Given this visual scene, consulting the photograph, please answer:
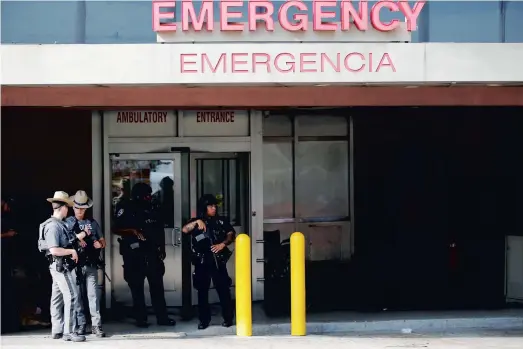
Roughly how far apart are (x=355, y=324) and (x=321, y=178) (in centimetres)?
326

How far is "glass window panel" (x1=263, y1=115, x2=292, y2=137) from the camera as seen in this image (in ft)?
48.4

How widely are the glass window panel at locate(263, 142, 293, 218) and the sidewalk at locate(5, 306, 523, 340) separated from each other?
2282mm

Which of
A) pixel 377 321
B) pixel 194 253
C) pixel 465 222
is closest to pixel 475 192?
pixel 465 222

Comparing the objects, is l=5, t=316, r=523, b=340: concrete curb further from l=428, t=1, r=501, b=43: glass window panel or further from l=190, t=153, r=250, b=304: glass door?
l=428, t=1, r=501, b=43: glass window panel

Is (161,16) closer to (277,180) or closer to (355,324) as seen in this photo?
(277,180)

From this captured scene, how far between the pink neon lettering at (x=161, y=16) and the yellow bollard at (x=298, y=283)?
109 inches

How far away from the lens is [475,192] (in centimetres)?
1509

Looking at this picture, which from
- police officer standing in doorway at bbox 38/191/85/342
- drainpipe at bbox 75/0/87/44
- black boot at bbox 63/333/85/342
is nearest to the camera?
police officer standing in doorway at bbox 38/191/85/342

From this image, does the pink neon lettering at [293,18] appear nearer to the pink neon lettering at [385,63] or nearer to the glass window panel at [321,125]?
the pink neon lettering at [385,63]

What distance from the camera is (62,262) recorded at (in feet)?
35.9

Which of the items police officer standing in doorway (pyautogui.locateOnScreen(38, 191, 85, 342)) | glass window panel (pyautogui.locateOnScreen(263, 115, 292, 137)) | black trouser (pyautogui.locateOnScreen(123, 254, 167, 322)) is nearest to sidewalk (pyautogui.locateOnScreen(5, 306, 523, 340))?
black trouser (pyautogui.locateOnScreen(123, 254, 167, 322))

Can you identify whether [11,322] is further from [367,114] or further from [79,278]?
[367,114]

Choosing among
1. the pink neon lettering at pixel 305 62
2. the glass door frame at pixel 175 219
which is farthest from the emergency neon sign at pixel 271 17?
the glass door frame at pixel 175 219

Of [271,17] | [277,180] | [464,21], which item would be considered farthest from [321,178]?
[271,17]
